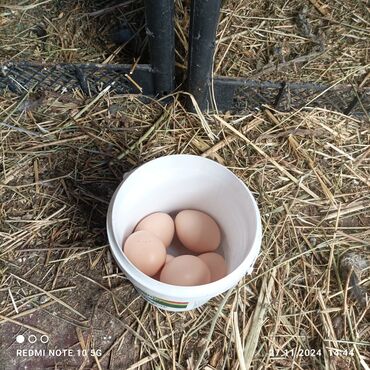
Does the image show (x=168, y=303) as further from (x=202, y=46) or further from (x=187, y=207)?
(x=202, y=46)

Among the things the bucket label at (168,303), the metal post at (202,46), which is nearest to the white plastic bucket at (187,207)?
the bucket label at (168,303)

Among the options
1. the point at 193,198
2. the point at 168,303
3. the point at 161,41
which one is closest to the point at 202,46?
the point at 161,41

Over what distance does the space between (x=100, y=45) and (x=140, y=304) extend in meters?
0.90

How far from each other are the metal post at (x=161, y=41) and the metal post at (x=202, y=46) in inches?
2.5

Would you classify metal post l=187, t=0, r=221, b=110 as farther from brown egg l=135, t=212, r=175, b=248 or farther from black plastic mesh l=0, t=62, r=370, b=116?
brown egg l=135, t=212, r=175, b=248

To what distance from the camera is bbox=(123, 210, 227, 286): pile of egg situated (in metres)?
1.04

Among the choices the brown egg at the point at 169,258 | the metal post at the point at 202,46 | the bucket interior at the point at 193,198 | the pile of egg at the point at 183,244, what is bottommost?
the brown egg at the point at 169,258

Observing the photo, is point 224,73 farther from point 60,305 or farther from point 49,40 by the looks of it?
point 60,305

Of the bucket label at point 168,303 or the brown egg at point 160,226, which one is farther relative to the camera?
the brown egg at point 160,226

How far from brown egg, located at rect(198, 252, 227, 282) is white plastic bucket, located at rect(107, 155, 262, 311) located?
0.07 ft

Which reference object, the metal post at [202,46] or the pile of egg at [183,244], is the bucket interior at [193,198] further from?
the metal post at [202,46]

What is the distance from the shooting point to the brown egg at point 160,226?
3.73ft

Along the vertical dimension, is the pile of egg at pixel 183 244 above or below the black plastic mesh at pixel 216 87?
below

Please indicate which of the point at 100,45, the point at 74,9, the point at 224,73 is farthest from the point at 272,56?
the point at 74,9
